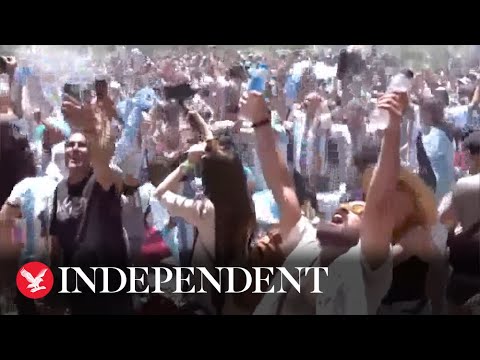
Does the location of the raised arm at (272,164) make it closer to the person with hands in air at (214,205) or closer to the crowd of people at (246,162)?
the crowd of people at (246,162)

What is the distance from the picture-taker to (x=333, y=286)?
581 centimetres

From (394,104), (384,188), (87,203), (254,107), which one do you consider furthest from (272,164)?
(87,203)

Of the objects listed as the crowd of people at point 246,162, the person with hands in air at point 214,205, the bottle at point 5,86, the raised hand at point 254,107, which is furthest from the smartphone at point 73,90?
the raised hand at point 254,107

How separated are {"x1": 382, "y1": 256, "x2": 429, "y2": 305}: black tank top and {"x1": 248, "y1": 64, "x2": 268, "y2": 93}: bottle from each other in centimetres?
109

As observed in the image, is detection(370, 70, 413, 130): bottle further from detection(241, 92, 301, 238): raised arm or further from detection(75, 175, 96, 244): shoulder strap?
detection(75, 175, 96, 244): shoulder strap

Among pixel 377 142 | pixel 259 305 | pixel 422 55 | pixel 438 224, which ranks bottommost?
pixel 259 305

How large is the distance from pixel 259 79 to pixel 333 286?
1.06m

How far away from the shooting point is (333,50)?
18.8 ft

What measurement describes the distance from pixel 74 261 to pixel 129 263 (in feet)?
0.88

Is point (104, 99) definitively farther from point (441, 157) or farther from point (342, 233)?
point (441, 157)

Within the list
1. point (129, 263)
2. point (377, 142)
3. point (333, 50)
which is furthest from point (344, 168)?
point (129, 263)

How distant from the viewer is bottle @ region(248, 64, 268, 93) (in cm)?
571

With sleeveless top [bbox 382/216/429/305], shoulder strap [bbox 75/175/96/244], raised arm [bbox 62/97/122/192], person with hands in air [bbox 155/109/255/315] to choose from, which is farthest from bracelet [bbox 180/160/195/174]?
sleeveless top [bbox 382/216/429/305]

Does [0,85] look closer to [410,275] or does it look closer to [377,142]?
[377,142]
